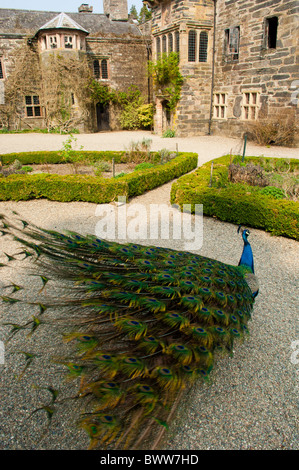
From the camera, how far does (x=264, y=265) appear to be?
20.2 feet

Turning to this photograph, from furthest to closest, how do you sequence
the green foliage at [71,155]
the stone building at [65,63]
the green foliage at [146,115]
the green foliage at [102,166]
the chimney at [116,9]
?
the chimney at [116,9], the green foliage at [146,115], the stone building at [65,63], the green foliage at [102,166], the green foliage at [71,155]

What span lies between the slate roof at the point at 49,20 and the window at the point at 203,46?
773cm

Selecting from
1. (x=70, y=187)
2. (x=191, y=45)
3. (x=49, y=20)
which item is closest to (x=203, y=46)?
(x=191, y=45)

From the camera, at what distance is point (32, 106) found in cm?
2527

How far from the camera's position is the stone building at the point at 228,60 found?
15.7 meters

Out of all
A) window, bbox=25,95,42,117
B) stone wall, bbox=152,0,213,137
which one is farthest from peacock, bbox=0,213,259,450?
window, bbox=25,95,42,117

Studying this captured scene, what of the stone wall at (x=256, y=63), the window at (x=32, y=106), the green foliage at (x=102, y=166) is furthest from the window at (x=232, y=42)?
the window at (x=32, y=106)

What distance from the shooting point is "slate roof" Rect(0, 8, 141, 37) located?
2455cm

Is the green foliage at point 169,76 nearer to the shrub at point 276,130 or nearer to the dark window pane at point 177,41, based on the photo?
the dark window pane at point 177,41

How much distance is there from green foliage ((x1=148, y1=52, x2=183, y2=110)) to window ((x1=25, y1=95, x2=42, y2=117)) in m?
9.31

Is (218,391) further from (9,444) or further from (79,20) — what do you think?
(79,20)

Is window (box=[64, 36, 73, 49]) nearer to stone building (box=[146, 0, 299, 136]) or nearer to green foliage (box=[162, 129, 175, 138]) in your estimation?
stone building (box=[146, 0, 299, 136])

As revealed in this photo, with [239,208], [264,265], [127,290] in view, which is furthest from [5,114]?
[127,290]

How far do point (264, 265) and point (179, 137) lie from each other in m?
16.3
